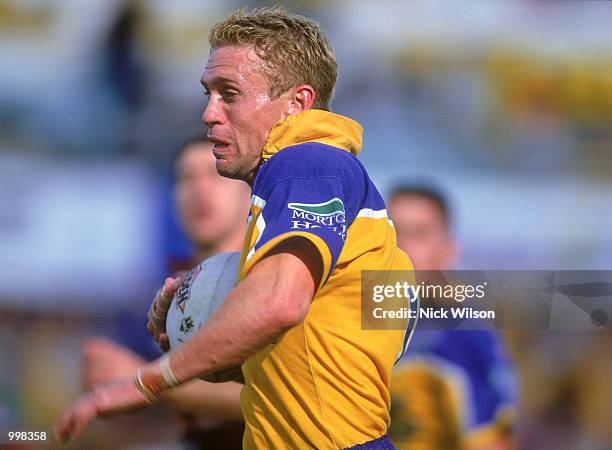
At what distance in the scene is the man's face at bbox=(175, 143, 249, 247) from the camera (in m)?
2.85

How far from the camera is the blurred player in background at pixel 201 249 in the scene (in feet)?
9.30

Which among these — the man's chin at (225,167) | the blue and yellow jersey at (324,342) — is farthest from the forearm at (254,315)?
the man's chin at (225,167)

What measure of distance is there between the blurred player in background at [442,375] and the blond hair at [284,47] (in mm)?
840

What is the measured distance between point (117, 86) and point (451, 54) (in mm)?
1115

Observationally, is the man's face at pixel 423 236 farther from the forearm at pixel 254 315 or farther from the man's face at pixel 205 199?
the forearm at pixel 254 315

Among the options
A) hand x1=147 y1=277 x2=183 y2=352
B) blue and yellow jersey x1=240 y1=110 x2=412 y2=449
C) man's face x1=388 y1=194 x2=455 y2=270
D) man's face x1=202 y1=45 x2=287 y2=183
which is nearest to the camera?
blue and yellow jersey x1=240 y1=110 x2=412 y2=449

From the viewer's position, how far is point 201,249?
9.34ft

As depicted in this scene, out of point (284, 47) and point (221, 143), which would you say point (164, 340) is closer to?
point (221, 143)

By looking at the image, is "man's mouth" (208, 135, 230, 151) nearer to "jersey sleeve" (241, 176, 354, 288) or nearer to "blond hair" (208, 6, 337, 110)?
"blond hair" (208, 6, 337, 110)

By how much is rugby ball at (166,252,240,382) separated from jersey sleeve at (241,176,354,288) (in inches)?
23.2

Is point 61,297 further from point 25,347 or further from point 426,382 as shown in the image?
point 426,382

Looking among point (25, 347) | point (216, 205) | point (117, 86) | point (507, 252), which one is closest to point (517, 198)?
point (507, 252)

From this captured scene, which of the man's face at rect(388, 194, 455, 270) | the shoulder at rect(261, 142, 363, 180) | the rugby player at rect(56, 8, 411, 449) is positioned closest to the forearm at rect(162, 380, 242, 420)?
the man's face at rect(388, 194, 455, 270)

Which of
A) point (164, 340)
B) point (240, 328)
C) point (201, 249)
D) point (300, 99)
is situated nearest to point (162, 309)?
point (164, 340)
